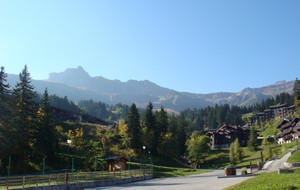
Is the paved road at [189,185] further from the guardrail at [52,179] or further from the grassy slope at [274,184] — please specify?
the grassy slope at [274,184]

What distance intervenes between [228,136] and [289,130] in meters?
32.1

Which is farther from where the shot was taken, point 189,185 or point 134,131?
point 134,131

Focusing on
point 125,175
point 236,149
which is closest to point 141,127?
point 236,149

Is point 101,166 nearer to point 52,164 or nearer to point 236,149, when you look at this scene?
point 52,164

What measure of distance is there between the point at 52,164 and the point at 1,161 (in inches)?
339

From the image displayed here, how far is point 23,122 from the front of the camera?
5191cm

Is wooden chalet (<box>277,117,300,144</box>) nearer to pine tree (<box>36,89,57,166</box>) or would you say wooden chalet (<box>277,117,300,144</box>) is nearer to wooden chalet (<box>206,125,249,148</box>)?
wooden chalet (<box>206,125,249,148</box>)

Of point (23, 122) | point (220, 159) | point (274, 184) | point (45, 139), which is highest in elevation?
point (23, 122)

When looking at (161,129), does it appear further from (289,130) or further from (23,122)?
(23,122)

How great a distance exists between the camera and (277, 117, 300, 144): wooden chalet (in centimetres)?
12306

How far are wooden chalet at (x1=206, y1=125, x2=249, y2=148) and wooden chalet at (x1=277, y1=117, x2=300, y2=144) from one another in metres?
17.9

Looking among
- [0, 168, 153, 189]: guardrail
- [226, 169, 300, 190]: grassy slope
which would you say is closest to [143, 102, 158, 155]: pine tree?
[0, 168, 153, 189]: guardrail

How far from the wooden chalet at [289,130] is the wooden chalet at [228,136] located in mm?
17907

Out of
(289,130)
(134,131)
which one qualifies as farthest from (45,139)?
(289,130)
